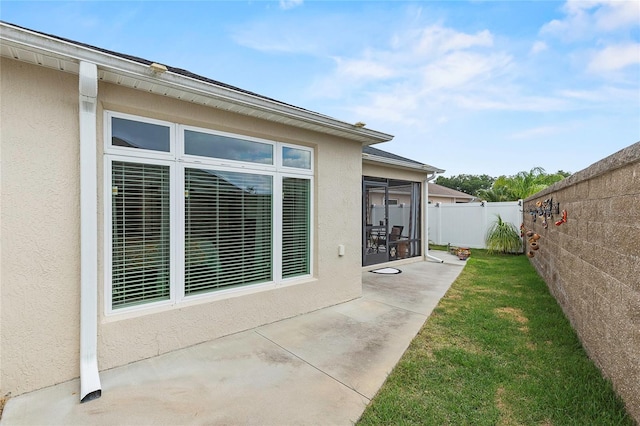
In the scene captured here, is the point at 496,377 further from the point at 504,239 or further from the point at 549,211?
the point at 504,239

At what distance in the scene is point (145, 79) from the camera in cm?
347

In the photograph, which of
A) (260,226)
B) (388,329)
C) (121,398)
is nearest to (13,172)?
(121,398)

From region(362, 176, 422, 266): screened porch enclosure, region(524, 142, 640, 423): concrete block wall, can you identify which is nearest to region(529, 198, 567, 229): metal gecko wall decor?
region(524, 142, 640, 423): concrete block wall

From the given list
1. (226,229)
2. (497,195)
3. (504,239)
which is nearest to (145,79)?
(226,229)

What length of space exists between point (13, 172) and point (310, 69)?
1094 cm

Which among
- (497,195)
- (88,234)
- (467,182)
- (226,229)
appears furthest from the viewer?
(467,182)

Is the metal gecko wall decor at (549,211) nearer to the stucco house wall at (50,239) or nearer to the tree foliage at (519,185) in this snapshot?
the stucco house wall at (50,239)

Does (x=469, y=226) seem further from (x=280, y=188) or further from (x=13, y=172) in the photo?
(x=13, y=172)

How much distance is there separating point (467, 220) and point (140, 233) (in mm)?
14679

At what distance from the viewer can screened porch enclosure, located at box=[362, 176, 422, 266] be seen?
9.88 metres

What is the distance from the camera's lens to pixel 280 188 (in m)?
5.26

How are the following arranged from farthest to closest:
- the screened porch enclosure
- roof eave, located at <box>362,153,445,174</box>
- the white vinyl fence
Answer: the white vinyl fence → the screened porch enclosure → roof eave, located at <box>362,153,445,174</box>

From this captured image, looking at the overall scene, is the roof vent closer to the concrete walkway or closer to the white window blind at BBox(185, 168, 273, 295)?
the white window blind at BBox(185, 168, 273, 295)

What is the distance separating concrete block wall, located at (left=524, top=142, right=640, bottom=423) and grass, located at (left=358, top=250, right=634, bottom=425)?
0.79ft
